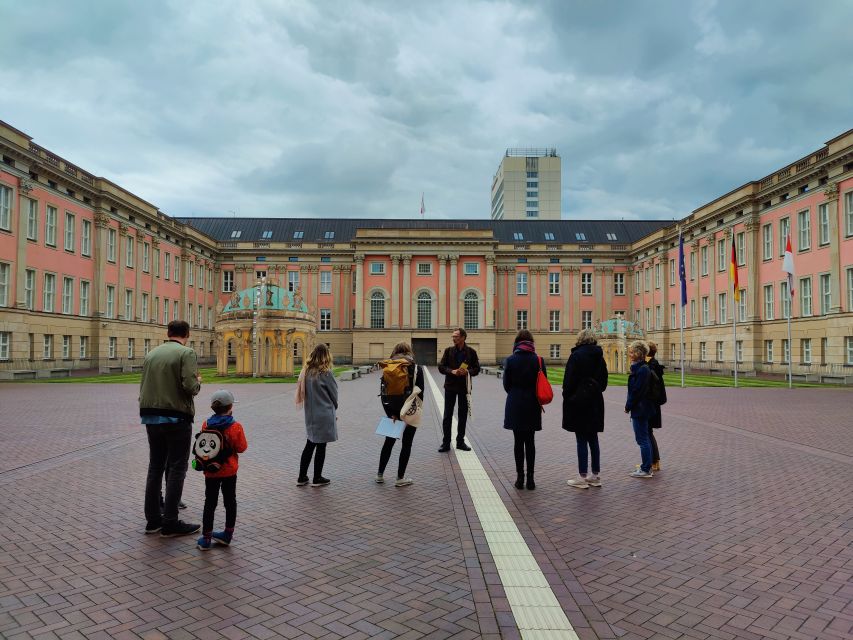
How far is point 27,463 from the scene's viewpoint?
9.66 meters

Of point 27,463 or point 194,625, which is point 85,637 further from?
point 27,463

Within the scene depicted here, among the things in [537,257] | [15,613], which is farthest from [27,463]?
[537,257]

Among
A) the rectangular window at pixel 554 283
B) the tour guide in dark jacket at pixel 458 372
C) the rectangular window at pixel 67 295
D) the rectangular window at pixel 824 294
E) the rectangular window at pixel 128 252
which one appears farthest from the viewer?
the rectangular window at pixel 554 283

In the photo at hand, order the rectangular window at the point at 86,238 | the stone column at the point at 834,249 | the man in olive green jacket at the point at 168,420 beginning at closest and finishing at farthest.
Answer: the man in olive green jacket at the point at 168,420 < the stone column at the point at 834,249 < the rectangular window at the point at 86,238

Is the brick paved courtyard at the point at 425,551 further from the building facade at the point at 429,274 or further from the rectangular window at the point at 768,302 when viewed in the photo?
the rectangular window at the point at 768,302

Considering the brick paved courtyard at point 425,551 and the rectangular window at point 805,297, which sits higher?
the rectangular window at point 805,297

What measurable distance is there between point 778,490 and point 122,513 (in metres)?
8.84

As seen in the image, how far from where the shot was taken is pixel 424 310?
64625mm

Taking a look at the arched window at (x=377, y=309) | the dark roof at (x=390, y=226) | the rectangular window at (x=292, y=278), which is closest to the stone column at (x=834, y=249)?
the dark roof at (x=390, y=226)

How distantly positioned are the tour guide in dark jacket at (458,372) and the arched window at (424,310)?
5304 centimetres

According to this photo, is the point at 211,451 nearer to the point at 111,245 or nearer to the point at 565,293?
the point at 111,245

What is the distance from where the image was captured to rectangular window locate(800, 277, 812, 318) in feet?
124

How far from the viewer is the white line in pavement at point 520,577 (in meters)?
4.21

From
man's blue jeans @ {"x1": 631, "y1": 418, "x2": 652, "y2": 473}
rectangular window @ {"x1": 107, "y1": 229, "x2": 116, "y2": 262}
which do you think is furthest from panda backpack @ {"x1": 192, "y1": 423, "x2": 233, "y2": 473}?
rectangular window @ {"x1": 107, "y1": 229, "x2": 116, "y2": 262}
